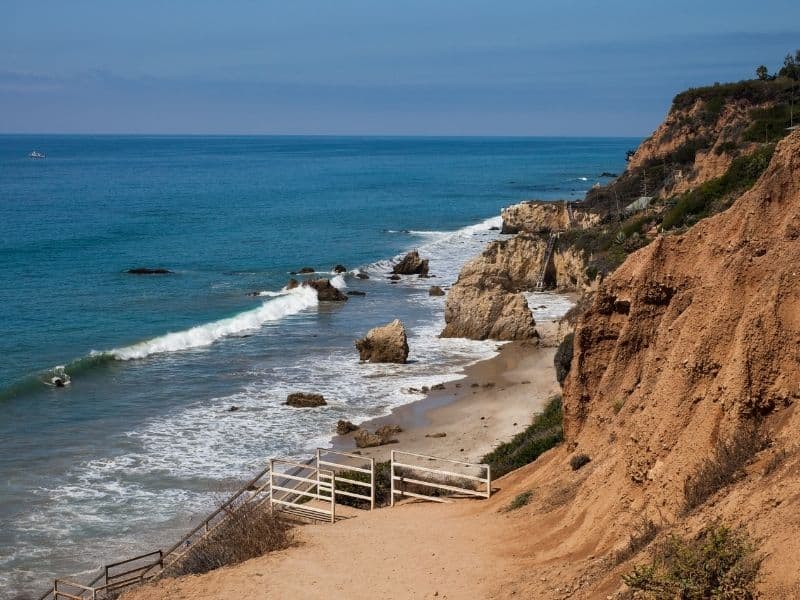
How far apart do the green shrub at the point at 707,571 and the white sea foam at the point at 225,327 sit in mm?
34732

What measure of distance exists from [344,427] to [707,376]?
58.7ft

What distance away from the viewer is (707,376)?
13.3 meters

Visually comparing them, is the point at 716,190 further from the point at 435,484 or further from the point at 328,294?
the point at 328,294

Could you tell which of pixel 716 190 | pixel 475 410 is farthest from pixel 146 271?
pixel 716 190

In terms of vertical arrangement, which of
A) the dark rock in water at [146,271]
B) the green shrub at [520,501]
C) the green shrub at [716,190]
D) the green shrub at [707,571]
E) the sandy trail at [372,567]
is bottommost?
the dark rock in water at [146,271]

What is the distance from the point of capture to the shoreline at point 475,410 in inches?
1109

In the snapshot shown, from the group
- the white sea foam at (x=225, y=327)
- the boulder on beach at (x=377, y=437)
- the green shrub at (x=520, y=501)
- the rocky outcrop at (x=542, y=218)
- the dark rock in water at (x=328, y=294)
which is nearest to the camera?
the green shrub at (x=520, y=501)

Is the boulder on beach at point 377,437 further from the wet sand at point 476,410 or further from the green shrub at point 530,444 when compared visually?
the green shrub at point 530,444

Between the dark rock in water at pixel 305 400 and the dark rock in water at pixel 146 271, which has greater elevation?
the dark rock in water at pixel 146 271

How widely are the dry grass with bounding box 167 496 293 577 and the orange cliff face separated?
4767mm

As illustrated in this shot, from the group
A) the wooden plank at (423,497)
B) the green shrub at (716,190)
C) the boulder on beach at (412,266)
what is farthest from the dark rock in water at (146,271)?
the wooden plank at (423,497)

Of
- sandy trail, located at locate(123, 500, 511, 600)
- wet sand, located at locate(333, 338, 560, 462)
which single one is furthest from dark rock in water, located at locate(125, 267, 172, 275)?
sandy trail, located at locate(123, 500, 511, 600)

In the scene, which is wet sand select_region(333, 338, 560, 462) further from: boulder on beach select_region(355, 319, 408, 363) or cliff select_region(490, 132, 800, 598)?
cliff select_region(490, 132, 800, 598)

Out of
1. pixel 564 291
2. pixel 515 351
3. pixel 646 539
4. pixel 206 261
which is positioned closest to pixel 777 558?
pixel 646 539
